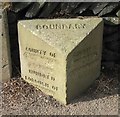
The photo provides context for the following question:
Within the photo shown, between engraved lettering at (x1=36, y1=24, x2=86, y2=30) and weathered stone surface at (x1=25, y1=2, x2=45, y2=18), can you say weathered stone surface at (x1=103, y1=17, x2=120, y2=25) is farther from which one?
weathered stone surface at (x1=25, y1=2, x2=45, y2=18)

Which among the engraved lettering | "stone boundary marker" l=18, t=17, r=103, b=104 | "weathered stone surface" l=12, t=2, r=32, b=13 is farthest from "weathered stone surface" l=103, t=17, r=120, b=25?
"weathered stone surface" l=12, t=2, r=32, b=13

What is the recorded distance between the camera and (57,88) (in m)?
3.57

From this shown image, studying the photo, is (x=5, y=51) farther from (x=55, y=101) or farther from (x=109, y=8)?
(x=109, y=8)

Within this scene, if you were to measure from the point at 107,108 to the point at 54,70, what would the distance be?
0.60m

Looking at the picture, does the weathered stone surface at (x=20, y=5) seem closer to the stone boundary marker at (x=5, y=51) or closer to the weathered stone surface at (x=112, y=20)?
the stone boundary marker at (x=5, y=51)

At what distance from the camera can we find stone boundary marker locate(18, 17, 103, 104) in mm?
3441

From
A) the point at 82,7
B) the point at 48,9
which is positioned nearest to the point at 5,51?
the point at 48,9

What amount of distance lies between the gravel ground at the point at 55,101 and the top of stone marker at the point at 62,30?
54 cm

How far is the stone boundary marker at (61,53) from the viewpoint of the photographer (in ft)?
11.3

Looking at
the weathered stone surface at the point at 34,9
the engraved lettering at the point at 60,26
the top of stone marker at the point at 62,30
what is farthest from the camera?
the weathered stone surface at the point at 34,9

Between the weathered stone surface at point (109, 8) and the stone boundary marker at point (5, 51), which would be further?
the weathered stone surface at point (109, 8)

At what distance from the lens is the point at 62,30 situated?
140 inches

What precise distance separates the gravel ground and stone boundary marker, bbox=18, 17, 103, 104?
66 mm

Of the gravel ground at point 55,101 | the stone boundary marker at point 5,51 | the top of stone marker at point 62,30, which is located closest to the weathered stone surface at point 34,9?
the top of stone marker at point 62,30
